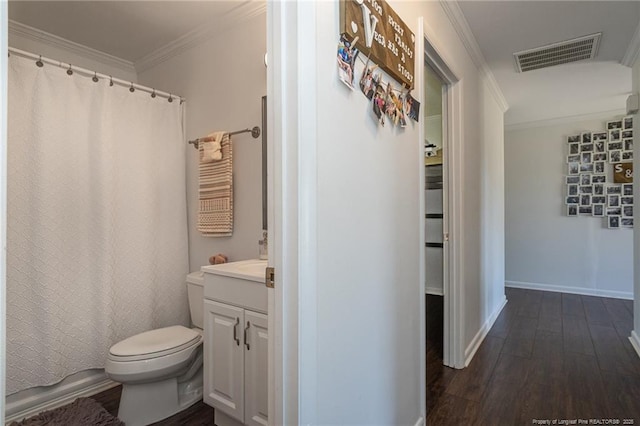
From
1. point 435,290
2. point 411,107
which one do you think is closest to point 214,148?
point 411,107

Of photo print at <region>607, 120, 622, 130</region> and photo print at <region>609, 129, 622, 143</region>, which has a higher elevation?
photo print at <region>607, 120, 622, 130</region>

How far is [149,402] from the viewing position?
70.5 inches

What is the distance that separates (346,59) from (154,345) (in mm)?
1682

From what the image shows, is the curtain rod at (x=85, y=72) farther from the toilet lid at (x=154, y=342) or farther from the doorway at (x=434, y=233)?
the doorway at (x=434, y=233)

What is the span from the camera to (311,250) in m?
0.97

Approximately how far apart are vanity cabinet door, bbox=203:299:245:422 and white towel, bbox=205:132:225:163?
979 mm

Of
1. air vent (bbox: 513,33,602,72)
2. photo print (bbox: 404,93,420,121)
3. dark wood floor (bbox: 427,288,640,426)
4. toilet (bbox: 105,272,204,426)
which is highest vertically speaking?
air vent (bbox: 513,33,602,72)

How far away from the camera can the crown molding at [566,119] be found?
417 centimetres

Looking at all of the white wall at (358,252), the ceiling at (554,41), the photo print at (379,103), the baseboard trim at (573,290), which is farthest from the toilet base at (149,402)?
the baseboard trim at (573,290)

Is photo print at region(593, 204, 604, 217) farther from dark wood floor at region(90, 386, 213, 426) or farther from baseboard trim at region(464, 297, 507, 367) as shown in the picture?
dark wood floor at region(90, 386, 213, 426)

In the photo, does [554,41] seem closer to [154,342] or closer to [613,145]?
[613,145]

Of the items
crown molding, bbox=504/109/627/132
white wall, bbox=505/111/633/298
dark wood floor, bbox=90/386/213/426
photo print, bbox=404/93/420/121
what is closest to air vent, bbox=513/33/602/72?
photo print, bbox=404/93/420/121

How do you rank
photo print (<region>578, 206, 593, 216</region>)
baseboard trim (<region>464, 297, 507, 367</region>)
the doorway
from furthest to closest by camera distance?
photo print (<region>578, 206, 593, 216</region>) < the doorway < baseboard trim (<region>464, 297, 507, 367</region>)

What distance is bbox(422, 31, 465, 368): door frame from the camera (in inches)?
92.4
